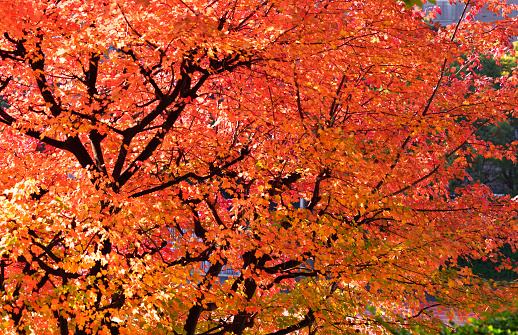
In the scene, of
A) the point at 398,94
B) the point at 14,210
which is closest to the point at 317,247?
the point at 398,94

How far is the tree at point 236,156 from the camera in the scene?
6984 mm

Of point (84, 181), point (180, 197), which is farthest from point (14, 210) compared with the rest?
point (180, 197)

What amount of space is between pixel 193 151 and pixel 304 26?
4.19 m

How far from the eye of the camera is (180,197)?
1002 centimetres

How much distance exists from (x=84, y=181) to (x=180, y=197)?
9.03 feet

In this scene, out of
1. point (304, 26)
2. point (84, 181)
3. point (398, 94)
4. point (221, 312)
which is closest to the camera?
point (304, 26)

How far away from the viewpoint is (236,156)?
379 inches

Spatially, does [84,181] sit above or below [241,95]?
below

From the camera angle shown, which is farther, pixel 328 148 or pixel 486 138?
pixel 486 138

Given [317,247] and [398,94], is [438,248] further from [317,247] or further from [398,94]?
[398,94]

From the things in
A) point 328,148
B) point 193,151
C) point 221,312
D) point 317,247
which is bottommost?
point 221,312

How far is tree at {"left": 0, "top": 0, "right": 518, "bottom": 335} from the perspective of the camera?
6.98 meters

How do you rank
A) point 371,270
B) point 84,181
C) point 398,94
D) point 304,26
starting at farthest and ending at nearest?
point 398,94 → point 371,270 → point 84,181 → point 304,26

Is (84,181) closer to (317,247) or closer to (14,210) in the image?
(14,210)
